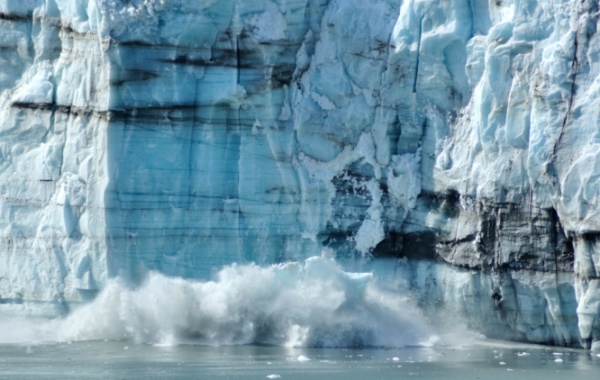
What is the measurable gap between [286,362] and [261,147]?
3.50 m

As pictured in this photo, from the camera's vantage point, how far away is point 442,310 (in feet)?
56.8

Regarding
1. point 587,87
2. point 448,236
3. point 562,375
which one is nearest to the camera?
point 562,375

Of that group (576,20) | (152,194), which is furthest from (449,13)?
(152,194)

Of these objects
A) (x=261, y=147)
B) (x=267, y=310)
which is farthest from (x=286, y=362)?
(x=261, y=147)

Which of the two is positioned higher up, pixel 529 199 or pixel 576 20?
pixel 576 20

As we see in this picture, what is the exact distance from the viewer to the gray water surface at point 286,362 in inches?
561

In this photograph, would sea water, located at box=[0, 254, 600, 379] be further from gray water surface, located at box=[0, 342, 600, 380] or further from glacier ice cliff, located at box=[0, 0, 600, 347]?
glacier ice cliff, located at box=[0, 0, 600, 347]

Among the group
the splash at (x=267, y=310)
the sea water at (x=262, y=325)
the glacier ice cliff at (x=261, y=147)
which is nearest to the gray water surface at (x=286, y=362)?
the sea water at (x=262, y=325)

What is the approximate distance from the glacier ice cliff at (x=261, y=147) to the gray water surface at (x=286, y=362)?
3.66ft

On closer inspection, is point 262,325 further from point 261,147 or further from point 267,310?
point 261,147

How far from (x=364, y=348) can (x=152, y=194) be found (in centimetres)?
331

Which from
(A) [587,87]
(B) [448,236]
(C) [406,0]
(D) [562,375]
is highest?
(C) [406,0]

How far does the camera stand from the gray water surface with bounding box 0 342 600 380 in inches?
561

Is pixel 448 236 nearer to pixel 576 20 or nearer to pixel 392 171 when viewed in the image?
pixel 392 171
